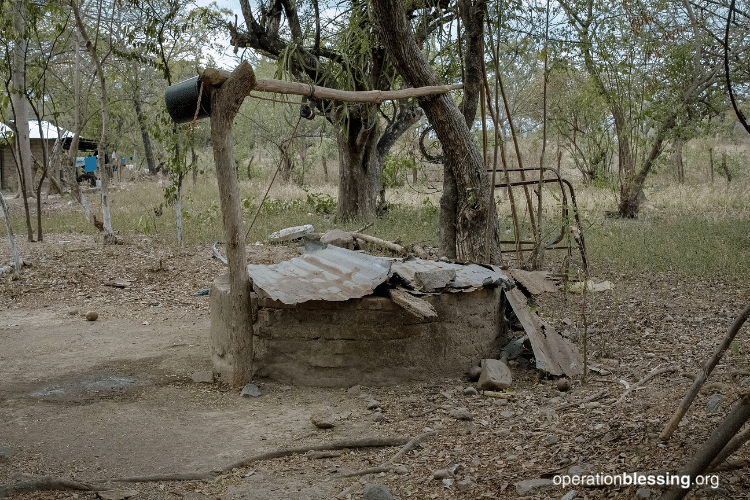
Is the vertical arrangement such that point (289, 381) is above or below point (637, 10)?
below

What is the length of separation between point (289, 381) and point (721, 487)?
9.27ft

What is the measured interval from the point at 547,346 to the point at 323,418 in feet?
5.59

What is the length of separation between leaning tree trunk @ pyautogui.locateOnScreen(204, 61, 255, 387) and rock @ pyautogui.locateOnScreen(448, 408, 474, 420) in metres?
1.45

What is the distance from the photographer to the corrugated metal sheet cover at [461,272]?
4.47 meters

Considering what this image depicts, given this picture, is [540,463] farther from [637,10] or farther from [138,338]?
[637,10]

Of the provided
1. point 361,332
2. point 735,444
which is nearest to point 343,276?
point 361,332

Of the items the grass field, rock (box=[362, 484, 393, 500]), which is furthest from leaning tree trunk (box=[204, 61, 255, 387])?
the grass field

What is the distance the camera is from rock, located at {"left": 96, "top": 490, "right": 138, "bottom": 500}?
287 cm

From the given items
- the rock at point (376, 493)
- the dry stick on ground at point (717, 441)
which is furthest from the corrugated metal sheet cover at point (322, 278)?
the dry stick on ground at point (717, 441)

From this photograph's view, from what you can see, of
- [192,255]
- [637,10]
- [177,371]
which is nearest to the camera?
[177,371]

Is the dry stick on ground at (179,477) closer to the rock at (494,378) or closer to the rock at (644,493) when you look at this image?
the rock at (494,378)

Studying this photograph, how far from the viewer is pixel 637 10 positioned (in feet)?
35.1

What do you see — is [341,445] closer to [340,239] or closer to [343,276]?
[343,276]

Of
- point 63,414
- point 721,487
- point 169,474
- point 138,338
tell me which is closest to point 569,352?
point 721,487
